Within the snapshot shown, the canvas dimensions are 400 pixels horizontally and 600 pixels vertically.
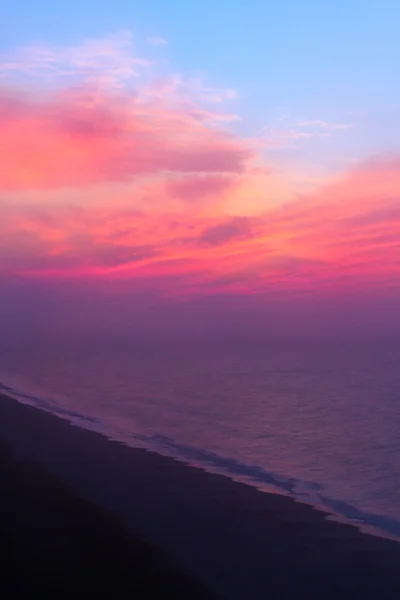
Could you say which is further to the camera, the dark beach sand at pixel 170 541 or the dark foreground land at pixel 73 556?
the dark beach sand at pixel 170 541

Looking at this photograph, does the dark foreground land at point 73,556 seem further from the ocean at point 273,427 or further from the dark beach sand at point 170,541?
the ocean at point 273,427

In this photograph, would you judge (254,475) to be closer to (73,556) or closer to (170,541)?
(170,541)

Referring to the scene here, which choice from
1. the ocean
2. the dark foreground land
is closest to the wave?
the ocean

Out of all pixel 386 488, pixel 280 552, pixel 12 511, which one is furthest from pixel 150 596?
pixel 386 488

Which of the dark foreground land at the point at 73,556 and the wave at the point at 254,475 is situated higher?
the wave at the point at 254,475

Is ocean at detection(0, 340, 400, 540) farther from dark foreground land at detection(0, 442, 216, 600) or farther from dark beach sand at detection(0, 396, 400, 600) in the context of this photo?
dark foreground land at detection(0, 442, 216, 600)

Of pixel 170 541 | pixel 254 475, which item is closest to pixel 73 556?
pixel 170 541

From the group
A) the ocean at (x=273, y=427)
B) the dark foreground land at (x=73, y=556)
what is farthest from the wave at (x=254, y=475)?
the dark foreground land at (x=73, y=556)
